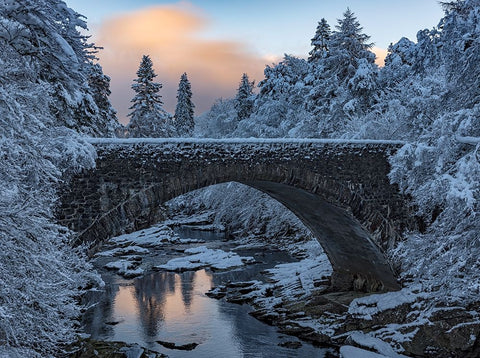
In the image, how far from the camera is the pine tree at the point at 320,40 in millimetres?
35688

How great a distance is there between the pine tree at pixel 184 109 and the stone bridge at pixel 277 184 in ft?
127

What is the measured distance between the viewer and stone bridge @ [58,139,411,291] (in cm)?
1064

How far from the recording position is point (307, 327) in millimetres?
15250

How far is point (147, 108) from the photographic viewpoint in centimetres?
3672

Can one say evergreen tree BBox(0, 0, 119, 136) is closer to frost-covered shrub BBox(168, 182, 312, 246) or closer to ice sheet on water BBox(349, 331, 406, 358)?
ice sheet on water BBox(349, 331, 406, 358)

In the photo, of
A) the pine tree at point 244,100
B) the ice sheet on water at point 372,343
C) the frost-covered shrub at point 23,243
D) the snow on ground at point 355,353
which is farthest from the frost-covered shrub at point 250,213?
the frost-covered shrub at point 23,243

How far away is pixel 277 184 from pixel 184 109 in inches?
1689

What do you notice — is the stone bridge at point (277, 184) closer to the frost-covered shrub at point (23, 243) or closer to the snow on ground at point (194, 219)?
the frost-covered shrub at point (23, 243)

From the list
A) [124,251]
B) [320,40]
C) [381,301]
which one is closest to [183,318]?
[381,301]

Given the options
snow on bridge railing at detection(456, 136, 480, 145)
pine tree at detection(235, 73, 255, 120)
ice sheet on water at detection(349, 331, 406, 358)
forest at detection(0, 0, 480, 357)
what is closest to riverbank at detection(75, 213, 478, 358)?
ice sheet on water at detection(349, 331, 406, 358)

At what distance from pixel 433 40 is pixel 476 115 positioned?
2846 mm

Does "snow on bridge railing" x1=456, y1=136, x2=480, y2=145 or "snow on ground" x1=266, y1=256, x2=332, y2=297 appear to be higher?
"snow on bridge railing" x1=456, y1=136, x2=480, y2=145

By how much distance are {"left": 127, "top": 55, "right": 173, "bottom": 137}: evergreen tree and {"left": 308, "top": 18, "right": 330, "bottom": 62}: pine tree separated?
1374cm

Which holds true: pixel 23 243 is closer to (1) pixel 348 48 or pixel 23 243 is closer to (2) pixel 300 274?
(2) pixel 300 274
